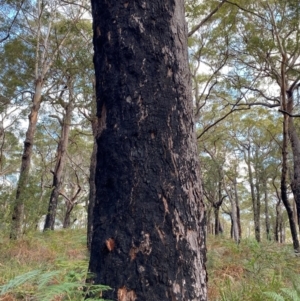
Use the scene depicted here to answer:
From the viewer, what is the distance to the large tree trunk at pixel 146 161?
1393 millimetres

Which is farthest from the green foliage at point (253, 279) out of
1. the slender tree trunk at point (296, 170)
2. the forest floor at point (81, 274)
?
the slender tree trunk at point (296, 170)

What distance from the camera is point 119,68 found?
5.38 ft

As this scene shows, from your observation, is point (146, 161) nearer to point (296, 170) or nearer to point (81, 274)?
point (81, 274)

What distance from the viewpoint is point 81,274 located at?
139 cm

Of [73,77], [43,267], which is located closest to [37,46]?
[73,77]

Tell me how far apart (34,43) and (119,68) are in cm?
1100

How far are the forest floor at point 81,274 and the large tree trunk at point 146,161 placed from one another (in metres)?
0.21

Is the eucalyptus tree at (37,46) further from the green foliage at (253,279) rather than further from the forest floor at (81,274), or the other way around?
the green foliage at (253,279)

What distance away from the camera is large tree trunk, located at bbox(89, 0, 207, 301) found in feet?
4.57

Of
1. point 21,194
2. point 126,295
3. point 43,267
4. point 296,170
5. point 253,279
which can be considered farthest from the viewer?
point 296,170

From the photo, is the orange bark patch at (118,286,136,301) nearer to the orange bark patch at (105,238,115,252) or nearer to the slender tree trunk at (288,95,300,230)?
the orange bark patch at (105,238,115,252)

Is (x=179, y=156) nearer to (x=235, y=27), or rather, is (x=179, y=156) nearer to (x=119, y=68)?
(x=119, y=68)

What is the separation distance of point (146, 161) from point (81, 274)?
0.56 m

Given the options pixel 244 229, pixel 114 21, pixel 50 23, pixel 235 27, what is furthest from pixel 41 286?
pixel 244 229
